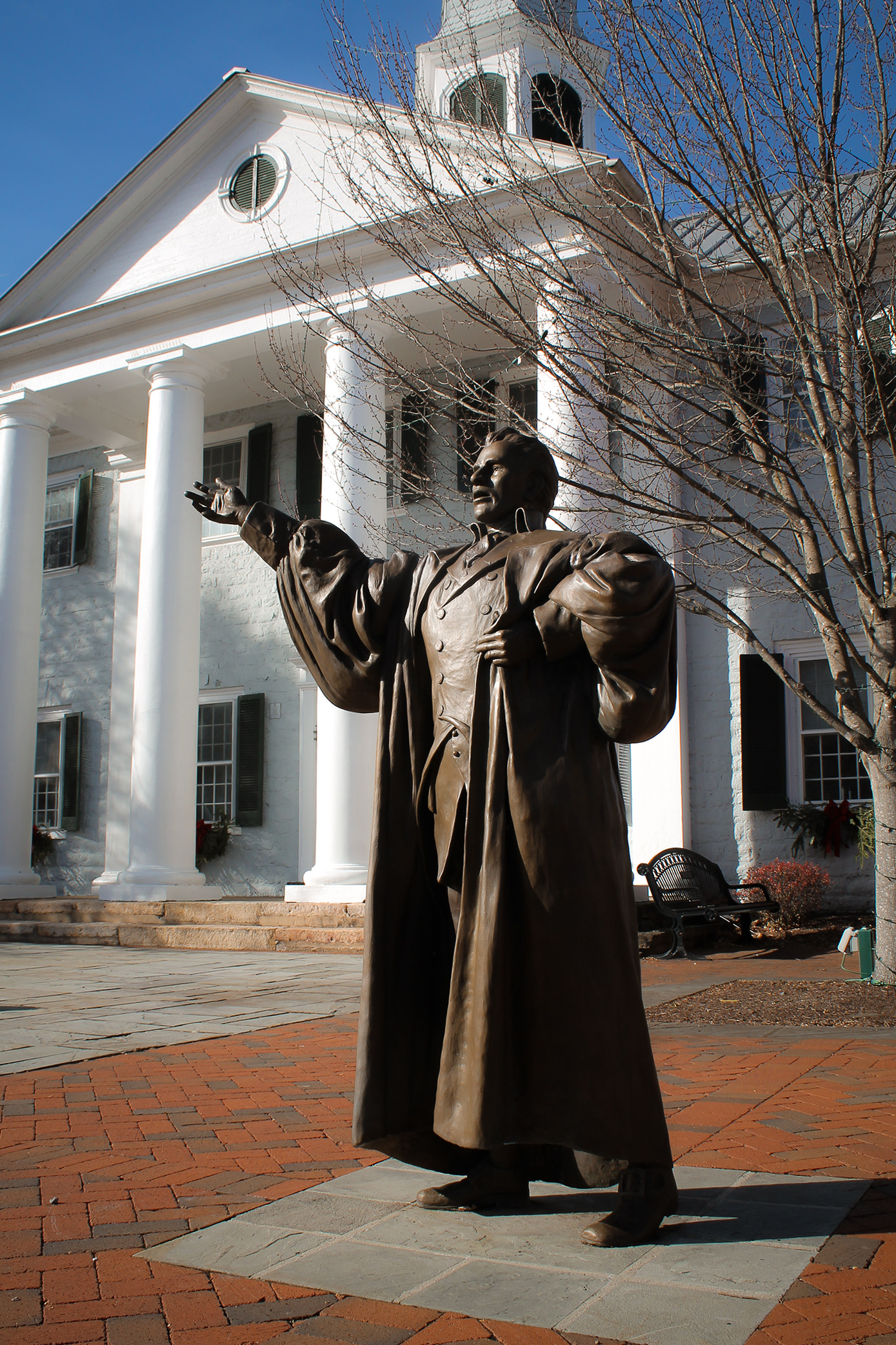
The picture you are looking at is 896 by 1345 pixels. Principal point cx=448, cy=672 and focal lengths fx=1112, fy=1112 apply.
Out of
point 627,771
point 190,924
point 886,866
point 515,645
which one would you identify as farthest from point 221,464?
point 515,645

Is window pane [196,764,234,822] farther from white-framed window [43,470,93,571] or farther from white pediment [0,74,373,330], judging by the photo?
white pediment [0,74,373,330]

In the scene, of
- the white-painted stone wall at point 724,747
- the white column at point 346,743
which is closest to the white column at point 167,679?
the white column at point 346,743

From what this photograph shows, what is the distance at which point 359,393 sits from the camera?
12039 millimetres

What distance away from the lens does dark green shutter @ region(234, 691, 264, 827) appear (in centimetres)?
1617

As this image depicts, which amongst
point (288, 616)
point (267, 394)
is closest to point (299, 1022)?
point (288, 616)

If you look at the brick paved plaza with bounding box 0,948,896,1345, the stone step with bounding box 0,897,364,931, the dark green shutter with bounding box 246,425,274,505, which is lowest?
the stone step with bounding box 0,897,364,931

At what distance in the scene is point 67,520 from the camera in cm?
1931

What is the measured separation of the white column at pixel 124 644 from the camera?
17.4 metres

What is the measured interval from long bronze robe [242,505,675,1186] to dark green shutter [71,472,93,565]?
17.0 metres

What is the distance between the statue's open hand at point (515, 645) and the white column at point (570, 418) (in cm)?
353

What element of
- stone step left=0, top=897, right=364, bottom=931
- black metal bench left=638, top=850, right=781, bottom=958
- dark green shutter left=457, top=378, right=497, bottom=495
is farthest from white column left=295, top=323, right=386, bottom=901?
black metal bench left=638, top=850, right=781, bottom=958

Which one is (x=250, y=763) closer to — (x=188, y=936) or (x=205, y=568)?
(x=205, y=568)

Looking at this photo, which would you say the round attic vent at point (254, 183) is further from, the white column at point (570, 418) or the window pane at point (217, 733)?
the window pane at point (217, 733)

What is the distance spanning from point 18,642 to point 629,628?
45.7 feet
